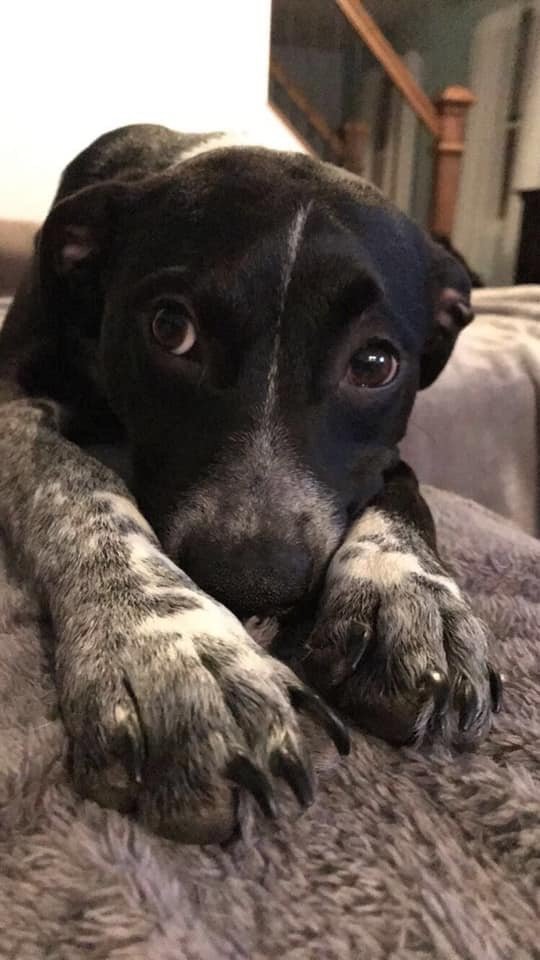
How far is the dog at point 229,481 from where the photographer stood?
91 centimetres

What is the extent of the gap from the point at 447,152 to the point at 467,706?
5.41 m

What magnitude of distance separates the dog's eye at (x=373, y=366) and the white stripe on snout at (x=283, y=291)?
16 cm

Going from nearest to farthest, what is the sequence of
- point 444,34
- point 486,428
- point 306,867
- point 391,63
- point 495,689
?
point 306,867 → point 495,689 → point 486,428 → point 391,63 → point 444,34

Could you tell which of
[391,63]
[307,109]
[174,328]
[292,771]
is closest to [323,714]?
[292,771]

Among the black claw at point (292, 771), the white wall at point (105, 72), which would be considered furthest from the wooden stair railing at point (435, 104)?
the black claw at point (292, 771)

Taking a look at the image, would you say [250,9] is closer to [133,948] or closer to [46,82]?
[46,82]

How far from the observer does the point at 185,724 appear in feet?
2.89

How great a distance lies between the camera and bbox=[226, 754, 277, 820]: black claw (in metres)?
0.85

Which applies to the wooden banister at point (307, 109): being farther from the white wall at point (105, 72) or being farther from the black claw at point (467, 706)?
the black claw at point (467, 706)

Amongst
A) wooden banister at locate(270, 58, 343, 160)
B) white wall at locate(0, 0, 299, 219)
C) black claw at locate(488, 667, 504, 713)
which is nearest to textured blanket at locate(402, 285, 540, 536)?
black claw at locate(488, 667, 504, 713)

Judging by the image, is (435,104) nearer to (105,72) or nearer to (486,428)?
(105,72)

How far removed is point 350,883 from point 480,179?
813 centimetres

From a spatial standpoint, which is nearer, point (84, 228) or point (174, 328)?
point (174, 328)

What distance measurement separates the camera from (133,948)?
719 millimetres
